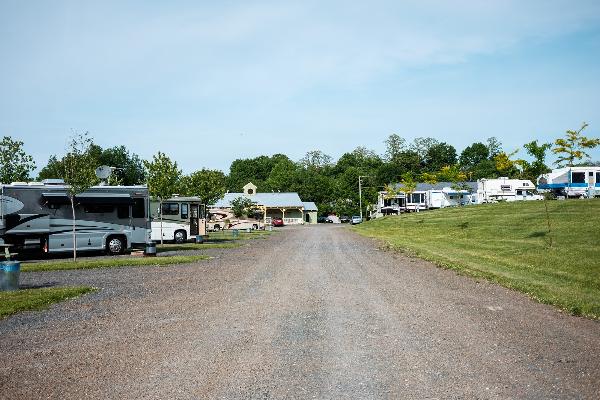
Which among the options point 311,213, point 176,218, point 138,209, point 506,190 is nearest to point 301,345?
point 138,209

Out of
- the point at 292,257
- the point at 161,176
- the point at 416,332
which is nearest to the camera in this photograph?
the point at 416,332

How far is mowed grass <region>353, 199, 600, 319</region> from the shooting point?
13.2 meters

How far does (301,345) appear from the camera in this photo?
791 centimetres

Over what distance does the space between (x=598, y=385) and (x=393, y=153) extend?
152 meters

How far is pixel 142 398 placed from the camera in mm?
5742

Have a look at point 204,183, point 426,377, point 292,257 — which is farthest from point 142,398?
point 204,183

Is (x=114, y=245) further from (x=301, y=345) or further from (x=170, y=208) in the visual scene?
(x=301, y=345)

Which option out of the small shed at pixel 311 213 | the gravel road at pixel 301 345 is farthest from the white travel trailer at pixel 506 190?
the gravel road at pixel 301 345

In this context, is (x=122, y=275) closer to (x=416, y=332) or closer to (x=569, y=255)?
(x=416, y=332)

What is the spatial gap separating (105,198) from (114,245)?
8.21 ft

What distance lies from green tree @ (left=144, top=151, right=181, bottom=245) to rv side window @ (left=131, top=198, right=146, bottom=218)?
4626mm

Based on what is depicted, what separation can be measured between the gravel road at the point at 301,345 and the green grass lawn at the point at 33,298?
458 millimetres

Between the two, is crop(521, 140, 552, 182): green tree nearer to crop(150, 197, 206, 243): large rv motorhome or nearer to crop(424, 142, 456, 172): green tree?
crop(150, 197, 206, 243): large rv motorhome

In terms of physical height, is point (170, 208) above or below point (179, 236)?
above
